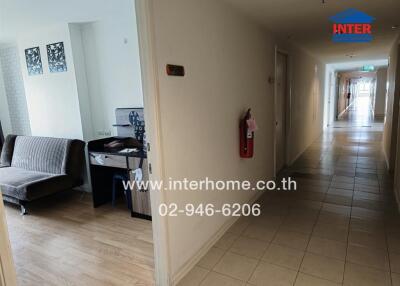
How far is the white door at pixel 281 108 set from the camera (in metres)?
4.50

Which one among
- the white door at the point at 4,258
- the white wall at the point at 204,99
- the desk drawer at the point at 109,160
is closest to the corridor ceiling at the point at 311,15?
the white wall at the point at 204,99

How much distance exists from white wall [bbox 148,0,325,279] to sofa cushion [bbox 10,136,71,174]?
2.33 meters

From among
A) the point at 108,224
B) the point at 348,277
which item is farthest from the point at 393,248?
the point at 108,224

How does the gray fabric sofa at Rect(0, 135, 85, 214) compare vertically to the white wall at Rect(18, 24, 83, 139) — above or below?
below

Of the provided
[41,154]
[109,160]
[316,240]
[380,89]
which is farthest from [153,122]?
[380,89]

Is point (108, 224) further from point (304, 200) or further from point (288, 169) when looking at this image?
point (288, 169)

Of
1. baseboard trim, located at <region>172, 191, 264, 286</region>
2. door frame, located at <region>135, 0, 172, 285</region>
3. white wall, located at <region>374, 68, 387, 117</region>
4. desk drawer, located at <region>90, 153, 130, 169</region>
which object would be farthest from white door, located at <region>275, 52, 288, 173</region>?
white wall, located at <region>374, 68, 387, 117</region>

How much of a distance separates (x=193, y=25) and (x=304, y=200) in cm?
264

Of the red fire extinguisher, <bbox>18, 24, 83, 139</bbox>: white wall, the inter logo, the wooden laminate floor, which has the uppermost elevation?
the inter logo

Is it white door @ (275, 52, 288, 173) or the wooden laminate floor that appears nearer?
the wooden laminate floor

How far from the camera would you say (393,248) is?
2.46 m

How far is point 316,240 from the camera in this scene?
8.67 ft

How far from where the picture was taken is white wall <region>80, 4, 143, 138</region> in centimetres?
356

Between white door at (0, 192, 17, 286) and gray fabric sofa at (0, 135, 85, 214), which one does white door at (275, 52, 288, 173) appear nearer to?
gray fabric sofa at (0, 135, 85, 214)
